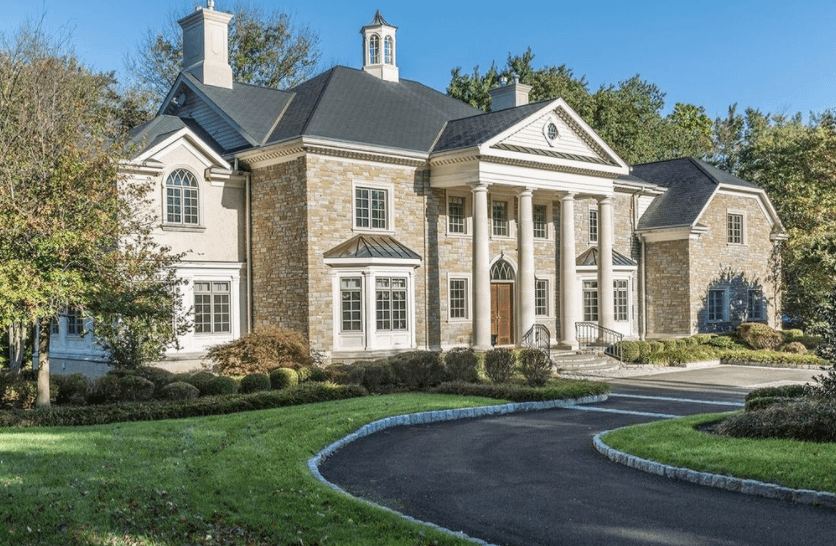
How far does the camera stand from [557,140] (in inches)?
1198

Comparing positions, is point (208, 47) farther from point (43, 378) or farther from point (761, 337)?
point (761, 337)

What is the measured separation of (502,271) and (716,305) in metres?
10.8

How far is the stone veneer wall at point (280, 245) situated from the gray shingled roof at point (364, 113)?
1.38 metres

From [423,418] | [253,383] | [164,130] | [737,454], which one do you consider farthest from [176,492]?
[164,130]

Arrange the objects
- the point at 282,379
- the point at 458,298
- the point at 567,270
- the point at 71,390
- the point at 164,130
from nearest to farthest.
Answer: the point at 71,390 → the point at 282,379 → the point at 164,130 → the point at 458,298 → the point at 567,270

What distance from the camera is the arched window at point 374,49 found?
33.4 meters

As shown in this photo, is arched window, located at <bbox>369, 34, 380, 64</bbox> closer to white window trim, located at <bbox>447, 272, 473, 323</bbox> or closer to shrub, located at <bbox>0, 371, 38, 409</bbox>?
white window trim, located at <bbox>447, 272, 473, 323</bbox>

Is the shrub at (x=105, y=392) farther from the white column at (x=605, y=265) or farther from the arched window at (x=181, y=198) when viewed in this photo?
the white column at (x=605, y=265)

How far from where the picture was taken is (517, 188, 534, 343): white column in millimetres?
29484

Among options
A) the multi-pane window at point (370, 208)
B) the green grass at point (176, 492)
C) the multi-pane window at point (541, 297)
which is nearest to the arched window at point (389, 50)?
the multi-pane window at point (370, 208)

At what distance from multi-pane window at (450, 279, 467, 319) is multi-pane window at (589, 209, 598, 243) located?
24.8 ft

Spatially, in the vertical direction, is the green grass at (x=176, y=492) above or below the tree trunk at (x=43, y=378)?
below

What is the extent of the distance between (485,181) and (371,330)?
6080mm

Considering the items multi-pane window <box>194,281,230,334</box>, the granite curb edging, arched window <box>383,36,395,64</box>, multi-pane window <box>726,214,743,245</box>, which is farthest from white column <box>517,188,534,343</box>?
multi-pane window <box>726,214,743,245</box>
